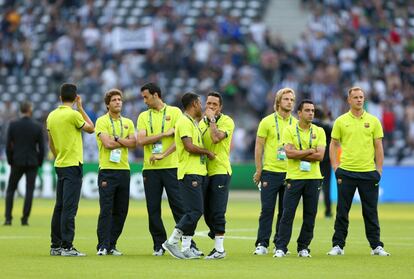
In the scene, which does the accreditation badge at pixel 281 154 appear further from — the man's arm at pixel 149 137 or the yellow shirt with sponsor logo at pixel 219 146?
the man's arm at pixel 149 137

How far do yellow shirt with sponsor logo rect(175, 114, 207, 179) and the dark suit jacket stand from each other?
28.1 feet

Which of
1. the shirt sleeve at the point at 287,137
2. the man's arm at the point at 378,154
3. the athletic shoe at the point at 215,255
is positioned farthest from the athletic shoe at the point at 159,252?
the man's arm at the point at 378,154

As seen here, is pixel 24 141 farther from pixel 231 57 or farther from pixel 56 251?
pixel 231 57

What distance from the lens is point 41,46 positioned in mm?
47125

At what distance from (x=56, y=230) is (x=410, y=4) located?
2891 cm

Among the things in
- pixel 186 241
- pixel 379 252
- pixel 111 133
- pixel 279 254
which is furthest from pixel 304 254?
pixel 111 133

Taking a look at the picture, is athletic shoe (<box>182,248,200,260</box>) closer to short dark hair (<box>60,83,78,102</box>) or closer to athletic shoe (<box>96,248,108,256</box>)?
athletic shoe (<box>96,248,108,256</box>)

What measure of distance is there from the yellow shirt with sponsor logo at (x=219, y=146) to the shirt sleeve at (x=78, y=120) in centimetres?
179

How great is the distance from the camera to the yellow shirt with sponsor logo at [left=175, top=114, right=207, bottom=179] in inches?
669

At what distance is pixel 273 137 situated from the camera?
61.4ft

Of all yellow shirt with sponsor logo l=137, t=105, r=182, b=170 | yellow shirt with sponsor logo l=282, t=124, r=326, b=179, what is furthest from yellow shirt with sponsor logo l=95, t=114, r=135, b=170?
yellow shirt with sponsor logo l=282, t=124, r=326, b=179

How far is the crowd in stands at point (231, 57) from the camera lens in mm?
40500

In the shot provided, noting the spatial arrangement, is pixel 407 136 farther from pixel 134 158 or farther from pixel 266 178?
pixel 266 178

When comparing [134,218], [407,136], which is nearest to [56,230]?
[134,218]
